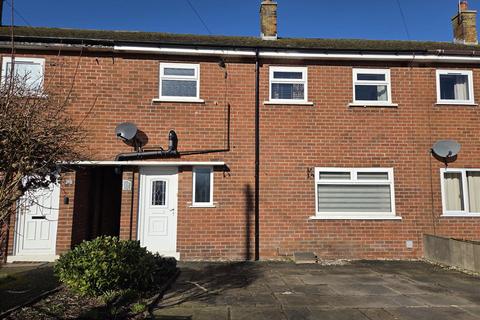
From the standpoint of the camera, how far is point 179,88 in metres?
9.65

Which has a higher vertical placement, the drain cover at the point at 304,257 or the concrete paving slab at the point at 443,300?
the drain cover at the point at 304,257

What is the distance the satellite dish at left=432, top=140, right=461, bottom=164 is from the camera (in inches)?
374

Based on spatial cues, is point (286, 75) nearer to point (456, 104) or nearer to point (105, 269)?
point (456, 104)

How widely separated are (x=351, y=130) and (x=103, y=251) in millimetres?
6734

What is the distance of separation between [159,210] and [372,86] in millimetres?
6351

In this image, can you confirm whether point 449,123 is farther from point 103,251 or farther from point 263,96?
point 103,251

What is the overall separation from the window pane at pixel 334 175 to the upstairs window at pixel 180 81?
3670 millimetres

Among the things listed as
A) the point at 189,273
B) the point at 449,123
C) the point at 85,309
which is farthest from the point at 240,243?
the point at 449,123

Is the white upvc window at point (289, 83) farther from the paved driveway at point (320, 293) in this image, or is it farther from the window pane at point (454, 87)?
the paved driveway at point (320, 293)

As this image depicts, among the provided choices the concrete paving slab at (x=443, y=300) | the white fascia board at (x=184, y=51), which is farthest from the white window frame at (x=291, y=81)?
the concrete paving slab at (x=443, y=300)

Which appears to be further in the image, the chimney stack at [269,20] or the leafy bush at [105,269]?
the chimney stack at [269,20]

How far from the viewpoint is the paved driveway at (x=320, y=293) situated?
16.4ft

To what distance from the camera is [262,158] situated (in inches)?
373

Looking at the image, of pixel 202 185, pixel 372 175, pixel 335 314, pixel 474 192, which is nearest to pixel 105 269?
pixel 335 314
